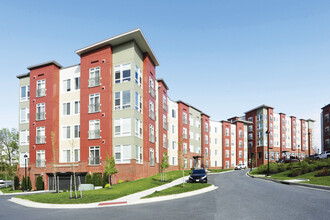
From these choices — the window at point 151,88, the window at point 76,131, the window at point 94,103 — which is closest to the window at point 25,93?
the window at point 76,131

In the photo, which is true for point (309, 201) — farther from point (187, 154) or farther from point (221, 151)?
point (221, 151)

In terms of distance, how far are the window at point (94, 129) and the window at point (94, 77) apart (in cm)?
458

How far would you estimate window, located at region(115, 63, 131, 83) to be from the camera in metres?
32.4

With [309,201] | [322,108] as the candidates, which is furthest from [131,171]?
[322,108]

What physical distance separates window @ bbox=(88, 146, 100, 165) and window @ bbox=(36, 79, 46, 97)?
11.3 meters

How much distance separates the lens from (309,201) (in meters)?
14.7

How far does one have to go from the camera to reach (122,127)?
32.0 meters

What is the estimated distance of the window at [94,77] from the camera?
33750 mm

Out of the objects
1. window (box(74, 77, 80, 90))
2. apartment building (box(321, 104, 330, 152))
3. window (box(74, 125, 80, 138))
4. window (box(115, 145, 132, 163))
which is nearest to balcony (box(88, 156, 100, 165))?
window (box(115, 145, 132, 163))

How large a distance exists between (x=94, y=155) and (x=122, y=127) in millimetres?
4842

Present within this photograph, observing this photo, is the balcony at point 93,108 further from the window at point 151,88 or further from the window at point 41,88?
the window at point 41,88

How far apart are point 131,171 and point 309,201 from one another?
19.3m

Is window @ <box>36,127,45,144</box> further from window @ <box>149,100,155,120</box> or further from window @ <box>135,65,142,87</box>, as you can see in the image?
window @ <box>135,65,142,87</box>

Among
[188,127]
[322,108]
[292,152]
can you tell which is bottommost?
[292,152]
